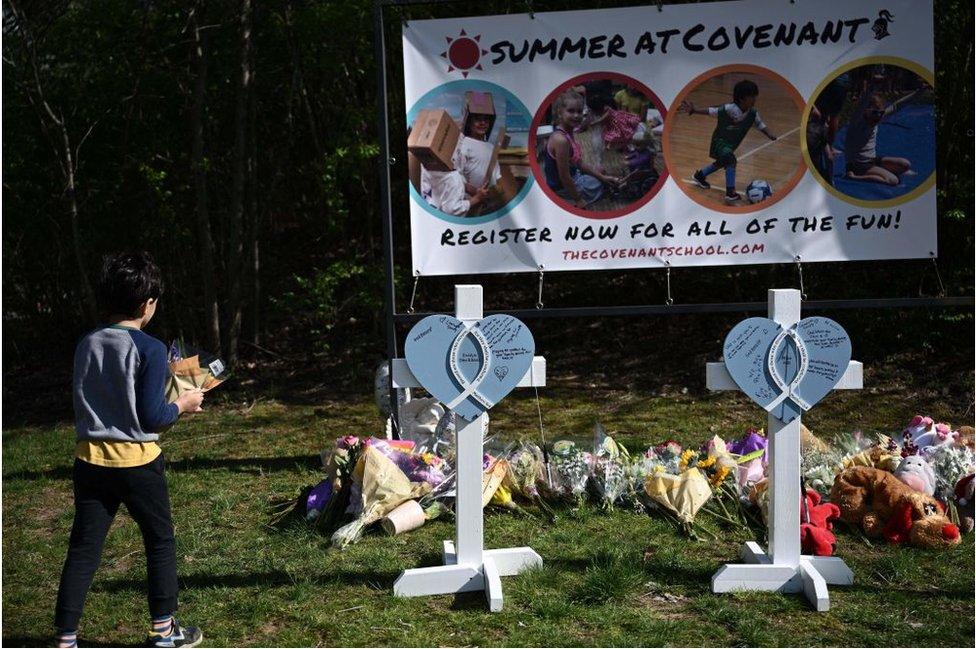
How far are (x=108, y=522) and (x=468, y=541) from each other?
146 centimetres

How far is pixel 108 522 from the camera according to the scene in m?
3.77

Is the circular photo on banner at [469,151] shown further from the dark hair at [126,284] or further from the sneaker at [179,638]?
the sneaker at [179,638]

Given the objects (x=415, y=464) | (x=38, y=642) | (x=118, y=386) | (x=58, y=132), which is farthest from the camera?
(x=58, y=132)

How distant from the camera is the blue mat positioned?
6.15m

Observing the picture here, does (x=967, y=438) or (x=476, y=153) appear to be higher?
(x=476, y=153)

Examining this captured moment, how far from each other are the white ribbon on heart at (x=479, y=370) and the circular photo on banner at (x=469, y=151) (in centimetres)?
203

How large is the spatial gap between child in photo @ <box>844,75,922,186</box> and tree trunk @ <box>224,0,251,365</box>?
240 inches

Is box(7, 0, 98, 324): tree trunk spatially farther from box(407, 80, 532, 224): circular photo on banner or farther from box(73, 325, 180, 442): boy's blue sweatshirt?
box(73, 325, 180, 442): boy's blue sweatshirt

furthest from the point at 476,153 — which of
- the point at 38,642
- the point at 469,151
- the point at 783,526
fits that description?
the point at 38,642

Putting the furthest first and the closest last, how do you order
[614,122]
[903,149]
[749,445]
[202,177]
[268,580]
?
[202,177] → [614,122] → [903,149] → [749,445] → [268,580]

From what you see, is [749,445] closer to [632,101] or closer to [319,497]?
[632,101]

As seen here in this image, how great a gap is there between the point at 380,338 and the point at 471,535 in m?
7.26

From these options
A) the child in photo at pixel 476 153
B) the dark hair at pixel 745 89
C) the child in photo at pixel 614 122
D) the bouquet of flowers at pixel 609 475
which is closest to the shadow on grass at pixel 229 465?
the bouquet of flowers at pixel 609 475

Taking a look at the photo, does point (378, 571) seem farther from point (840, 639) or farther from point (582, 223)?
point (582, 223)
